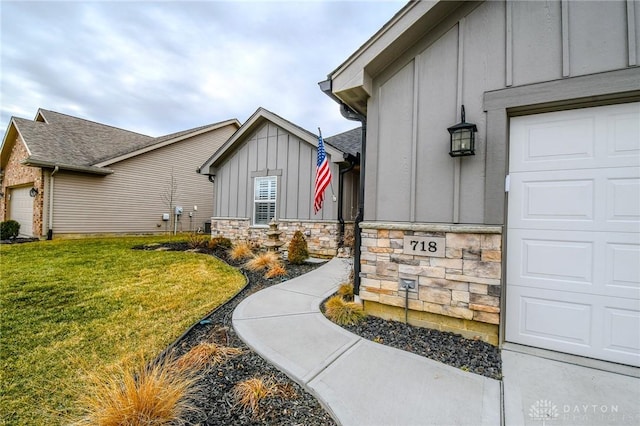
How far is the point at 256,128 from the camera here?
32.5 feet

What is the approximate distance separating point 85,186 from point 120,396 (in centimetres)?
1401

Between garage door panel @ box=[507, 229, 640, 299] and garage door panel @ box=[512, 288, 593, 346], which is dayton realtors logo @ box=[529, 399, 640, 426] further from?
garage door panel @ box=[507, 229, 640, 299]

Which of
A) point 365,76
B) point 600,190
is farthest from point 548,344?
point 365,76

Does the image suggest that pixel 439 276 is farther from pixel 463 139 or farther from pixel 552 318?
pixel 463 139

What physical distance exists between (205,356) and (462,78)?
13.4 ft

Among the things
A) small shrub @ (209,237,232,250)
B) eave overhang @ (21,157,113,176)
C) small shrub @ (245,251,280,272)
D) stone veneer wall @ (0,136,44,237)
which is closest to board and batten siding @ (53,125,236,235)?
eave overhang @ (21,157,113,176)

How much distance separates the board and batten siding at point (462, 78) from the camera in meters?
2.66

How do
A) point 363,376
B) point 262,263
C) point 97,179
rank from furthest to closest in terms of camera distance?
point 97,179 < point 262,263 < point 363,376

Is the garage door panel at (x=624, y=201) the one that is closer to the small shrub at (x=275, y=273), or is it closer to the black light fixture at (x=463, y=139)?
the black light fixture at (x=463, y=139)

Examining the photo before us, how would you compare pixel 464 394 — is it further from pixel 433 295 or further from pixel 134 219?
pixel 134 219

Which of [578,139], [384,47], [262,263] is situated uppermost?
[384,47]

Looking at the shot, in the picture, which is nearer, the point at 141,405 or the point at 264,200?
the point at 141,405

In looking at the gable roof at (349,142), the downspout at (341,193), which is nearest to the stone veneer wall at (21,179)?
the gable roof at (349,142)

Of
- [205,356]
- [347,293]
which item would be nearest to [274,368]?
[205,356]
